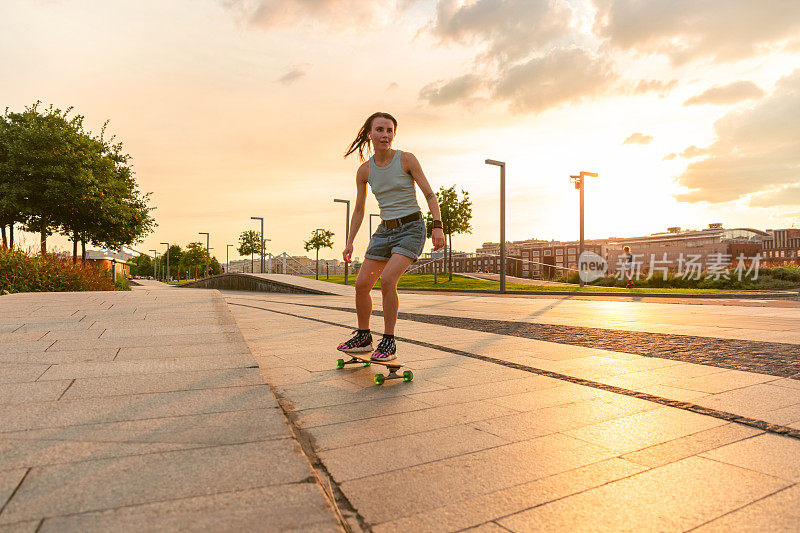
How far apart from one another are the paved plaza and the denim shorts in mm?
959

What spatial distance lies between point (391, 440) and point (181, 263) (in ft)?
303

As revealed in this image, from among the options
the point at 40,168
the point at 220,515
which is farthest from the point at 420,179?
the point at 40,168

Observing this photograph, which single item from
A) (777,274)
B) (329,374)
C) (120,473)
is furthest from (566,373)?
(777,274)

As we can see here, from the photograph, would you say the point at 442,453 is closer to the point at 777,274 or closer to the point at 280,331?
the point at 280,331

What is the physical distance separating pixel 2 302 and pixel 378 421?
28.9ft

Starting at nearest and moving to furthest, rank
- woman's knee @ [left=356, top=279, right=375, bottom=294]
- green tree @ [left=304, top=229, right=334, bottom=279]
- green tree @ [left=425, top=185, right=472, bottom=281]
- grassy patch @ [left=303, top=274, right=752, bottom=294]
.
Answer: woman's knee @ [left=356, top=279, right=375, bottom=294] → grassy patch @ [left=303, top=274, right=752, bottom=294] → green tree @ [left=425, top=185, right=472, bottom=281] → green tree @ [left=304, top=229, right=334, bottom=279]

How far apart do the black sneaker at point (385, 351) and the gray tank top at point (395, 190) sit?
963 mm

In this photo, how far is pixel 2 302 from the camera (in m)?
8.55

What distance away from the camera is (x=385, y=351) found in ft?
12.4

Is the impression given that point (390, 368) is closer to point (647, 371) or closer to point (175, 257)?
point (647, 371)

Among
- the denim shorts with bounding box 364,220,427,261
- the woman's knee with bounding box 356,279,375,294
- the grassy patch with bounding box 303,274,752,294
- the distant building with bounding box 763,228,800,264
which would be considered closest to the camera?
the denim shorts with bounding box 364,220,427,261

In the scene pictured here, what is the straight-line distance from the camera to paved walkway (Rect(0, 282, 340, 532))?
1.53 m

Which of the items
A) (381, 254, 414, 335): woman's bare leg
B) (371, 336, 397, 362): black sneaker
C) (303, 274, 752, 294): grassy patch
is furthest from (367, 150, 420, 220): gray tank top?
(303, 274, 752, 294): grassy patch

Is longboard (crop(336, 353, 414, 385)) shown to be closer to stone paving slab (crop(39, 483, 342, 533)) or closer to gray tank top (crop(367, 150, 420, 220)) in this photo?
gray tank top (crop(367, 150, 420, 220))
